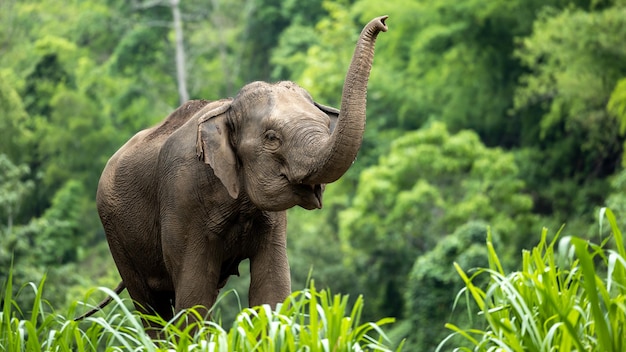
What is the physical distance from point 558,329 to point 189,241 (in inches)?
73.5

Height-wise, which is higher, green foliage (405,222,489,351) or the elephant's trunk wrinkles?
the elephant's trunk wrinkles

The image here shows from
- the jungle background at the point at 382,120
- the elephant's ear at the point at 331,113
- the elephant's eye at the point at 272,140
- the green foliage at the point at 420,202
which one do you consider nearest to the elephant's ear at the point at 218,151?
the elephant's eye at the point at 272,140

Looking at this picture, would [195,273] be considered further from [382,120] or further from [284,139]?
[382,120]

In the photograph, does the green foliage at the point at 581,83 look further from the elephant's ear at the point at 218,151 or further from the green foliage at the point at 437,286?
the elephant's ear at the point at 218,151

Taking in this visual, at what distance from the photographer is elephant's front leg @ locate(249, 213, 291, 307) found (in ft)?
22.7

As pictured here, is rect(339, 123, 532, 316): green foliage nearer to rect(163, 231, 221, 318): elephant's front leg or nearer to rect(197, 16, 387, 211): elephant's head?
rect(163, 231, 221, 318): elephant's front leg

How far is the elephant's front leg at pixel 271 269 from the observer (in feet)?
22.7

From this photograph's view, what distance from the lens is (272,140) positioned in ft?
21.5

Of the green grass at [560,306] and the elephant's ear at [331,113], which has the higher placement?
the elephant's ear at [331,113]

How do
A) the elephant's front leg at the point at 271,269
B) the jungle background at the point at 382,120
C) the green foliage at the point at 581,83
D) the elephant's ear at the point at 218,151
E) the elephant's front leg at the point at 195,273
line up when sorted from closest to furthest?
1. the elephant's ear at the point at 218,151
2. the elephant's front leg at the point at 195,273
3. the elephant's front leg at the point at 271,269
4. the jungle background at the point at 382,120
5. the green foliage at the point at 581,83

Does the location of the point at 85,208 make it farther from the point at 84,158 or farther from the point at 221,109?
the point at 221,109

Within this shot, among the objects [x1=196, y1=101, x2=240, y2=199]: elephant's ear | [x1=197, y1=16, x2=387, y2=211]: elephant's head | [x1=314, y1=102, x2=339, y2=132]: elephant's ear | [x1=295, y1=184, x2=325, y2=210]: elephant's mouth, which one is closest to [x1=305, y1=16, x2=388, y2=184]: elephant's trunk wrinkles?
[x1=197, y1=16, x2=387, y2=211]: elephant's head

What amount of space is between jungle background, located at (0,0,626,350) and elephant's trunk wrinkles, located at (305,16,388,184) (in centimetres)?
1510

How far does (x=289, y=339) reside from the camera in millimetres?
5770
